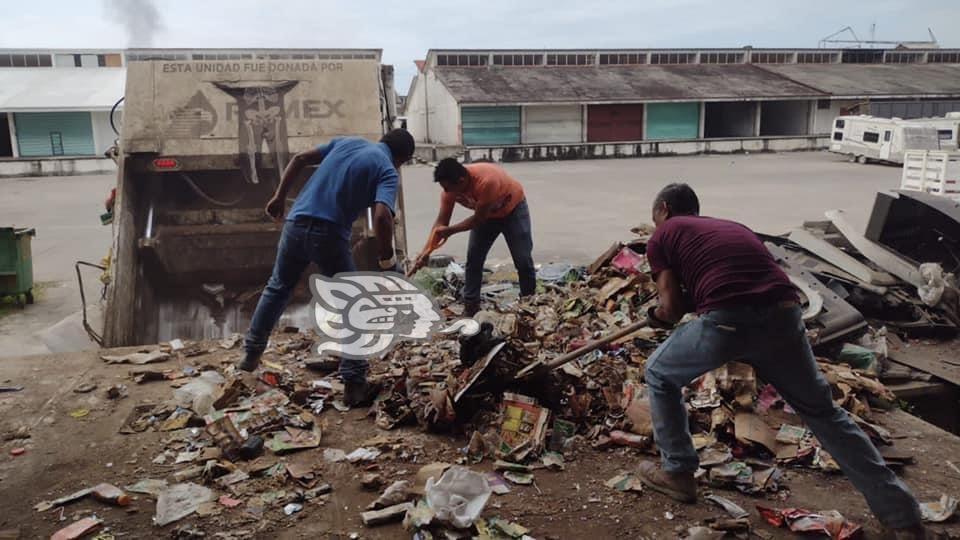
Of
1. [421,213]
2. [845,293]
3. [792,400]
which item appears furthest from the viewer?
[421,213]

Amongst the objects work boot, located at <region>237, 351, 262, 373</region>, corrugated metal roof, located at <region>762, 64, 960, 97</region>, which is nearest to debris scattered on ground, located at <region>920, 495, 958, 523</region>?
work boot, located at <region>237, 351, 262, 373</region>

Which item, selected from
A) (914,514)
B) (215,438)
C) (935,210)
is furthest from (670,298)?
(935,210)

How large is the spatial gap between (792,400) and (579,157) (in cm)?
2485

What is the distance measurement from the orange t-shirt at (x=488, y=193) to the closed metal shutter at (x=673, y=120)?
2564 cm

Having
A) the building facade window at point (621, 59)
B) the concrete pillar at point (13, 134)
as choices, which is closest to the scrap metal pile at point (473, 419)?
the concrete pillar at point (13, 134)

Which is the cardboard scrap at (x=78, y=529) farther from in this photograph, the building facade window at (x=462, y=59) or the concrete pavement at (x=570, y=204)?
the building facade window at (x=462, y=59)

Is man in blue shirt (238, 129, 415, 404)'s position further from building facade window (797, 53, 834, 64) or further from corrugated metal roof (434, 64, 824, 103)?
building facade window (797, 53, 834, 64)

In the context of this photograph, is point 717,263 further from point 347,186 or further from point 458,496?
point 347,186

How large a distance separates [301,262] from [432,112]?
29.2 m

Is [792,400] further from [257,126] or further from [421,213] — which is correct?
[421,213]

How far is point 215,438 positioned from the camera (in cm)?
333

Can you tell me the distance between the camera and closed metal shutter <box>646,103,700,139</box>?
98.1 ft

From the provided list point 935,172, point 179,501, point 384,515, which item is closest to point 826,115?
point 935,172

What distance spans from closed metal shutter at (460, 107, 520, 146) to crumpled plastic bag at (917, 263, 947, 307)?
23524 mm
